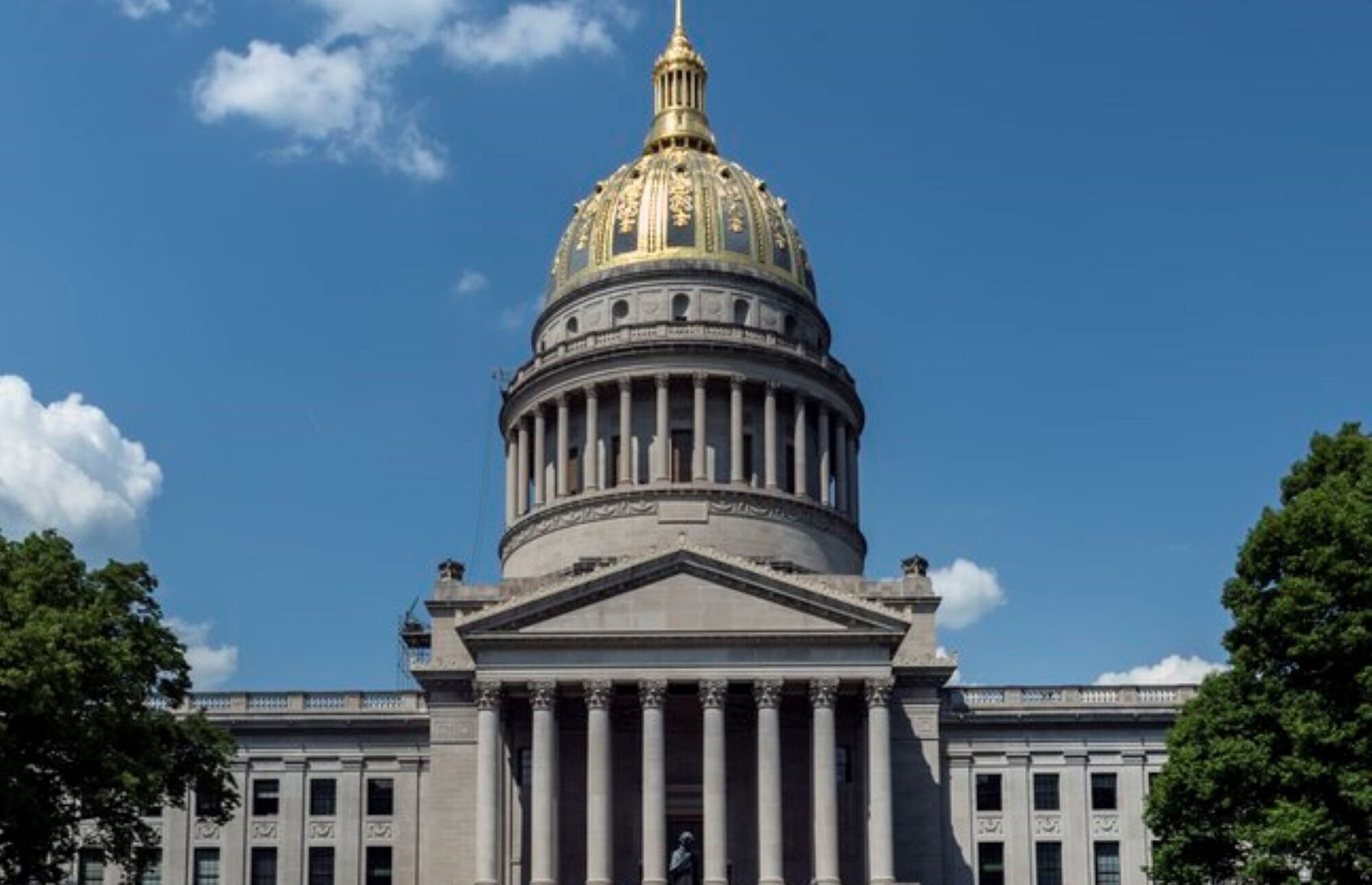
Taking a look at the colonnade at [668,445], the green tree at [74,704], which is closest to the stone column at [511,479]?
the colonnade at [668,445]

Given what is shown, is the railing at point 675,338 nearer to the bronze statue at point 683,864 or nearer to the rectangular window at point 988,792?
the rectangular window at point 988,792

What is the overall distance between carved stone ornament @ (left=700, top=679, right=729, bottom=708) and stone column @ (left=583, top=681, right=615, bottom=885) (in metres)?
3.40

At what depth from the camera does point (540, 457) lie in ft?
321

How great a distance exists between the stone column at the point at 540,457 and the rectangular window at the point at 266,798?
730 inches

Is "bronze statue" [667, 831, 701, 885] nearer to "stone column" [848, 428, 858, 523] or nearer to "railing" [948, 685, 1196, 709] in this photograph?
"railing" [948, 685, 1196, 709]

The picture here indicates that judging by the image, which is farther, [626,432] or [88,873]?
[626,432]

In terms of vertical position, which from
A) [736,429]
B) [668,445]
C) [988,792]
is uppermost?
[736,429]

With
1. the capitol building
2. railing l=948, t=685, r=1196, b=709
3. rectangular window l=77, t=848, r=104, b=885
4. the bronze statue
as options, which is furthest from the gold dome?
the bronze statue

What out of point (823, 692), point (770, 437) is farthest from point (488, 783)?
point (770, 437)

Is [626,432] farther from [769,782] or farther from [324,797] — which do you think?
[769,782]

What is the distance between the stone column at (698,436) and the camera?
9369cm

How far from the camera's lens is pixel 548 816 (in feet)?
247

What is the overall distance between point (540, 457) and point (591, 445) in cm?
333

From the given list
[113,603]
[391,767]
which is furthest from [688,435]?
[113,603]
